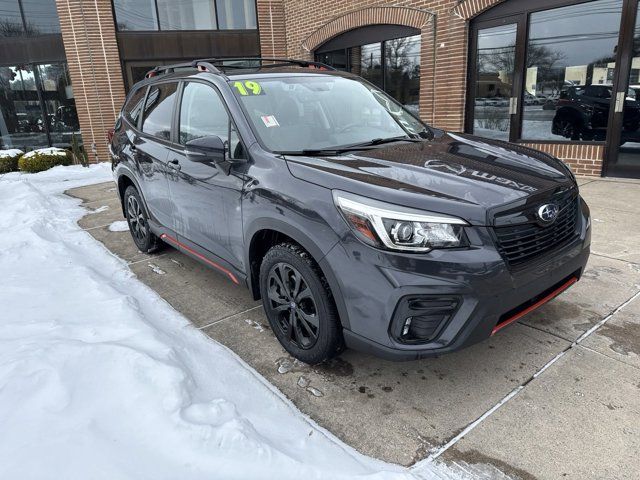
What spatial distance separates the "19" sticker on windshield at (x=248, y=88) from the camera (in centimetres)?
322

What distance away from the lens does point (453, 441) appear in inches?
88.7

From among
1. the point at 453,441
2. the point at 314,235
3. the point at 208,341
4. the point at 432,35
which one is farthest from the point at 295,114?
the point at 432,35

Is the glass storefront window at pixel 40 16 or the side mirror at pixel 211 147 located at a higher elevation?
the glass storefront window at pixel 40 16

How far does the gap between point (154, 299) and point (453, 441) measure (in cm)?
263

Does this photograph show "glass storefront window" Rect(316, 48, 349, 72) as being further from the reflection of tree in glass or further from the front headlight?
the front headlight

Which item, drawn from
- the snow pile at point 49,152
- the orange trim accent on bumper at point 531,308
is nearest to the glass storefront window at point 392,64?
the snow pile at point 49,152

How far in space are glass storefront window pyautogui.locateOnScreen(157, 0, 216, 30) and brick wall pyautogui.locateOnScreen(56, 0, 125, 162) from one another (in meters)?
1.31

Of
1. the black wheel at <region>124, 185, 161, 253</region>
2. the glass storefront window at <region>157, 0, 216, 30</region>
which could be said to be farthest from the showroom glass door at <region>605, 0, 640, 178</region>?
the glass storefront window at <region>157, 0, 216, 30</region>

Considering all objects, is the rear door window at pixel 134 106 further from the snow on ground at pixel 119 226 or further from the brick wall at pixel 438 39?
the brick wall at pixel 438 39

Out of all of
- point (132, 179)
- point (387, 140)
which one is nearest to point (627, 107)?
point (387, 140)

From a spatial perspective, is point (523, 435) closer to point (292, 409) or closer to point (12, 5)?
point (292, 409)

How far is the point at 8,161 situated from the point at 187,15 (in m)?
5.87

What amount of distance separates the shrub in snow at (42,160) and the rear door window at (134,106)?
779 centimetres

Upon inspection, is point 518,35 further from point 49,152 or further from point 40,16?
point 40,16
